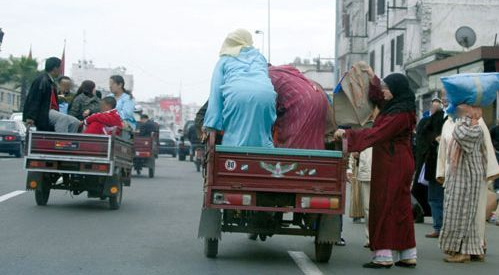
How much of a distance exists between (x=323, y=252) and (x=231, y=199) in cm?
118

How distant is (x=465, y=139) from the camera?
986 centimetres

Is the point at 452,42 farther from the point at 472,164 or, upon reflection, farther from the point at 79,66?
the point at 79,66

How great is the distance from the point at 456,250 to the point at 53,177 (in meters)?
7.07

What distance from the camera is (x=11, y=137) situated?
37.3 meters

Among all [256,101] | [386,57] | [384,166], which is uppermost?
[386,57]

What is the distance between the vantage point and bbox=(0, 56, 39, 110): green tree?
88.1 meters

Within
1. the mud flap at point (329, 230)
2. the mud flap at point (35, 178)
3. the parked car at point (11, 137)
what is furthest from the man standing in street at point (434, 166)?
the parked car at point (11, 137)

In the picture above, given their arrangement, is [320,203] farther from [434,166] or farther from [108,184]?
Result: [108,184]

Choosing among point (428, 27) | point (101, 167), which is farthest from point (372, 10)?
point (101, 167)

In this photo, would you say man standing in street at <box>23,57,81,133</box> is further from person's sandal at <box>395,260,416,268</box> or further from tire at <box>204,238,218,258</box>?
person's sandal at <box>395,260,416,268</box>

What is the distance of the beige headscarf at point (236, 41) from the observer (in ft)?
30.9

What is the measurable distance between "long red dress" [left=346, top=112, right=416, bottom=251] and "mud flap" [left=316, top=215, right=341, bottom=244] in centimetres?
41

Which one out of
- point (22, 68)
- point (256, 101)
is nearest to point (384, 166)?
point (256, 101)

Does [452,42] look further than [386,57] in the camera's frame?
No
